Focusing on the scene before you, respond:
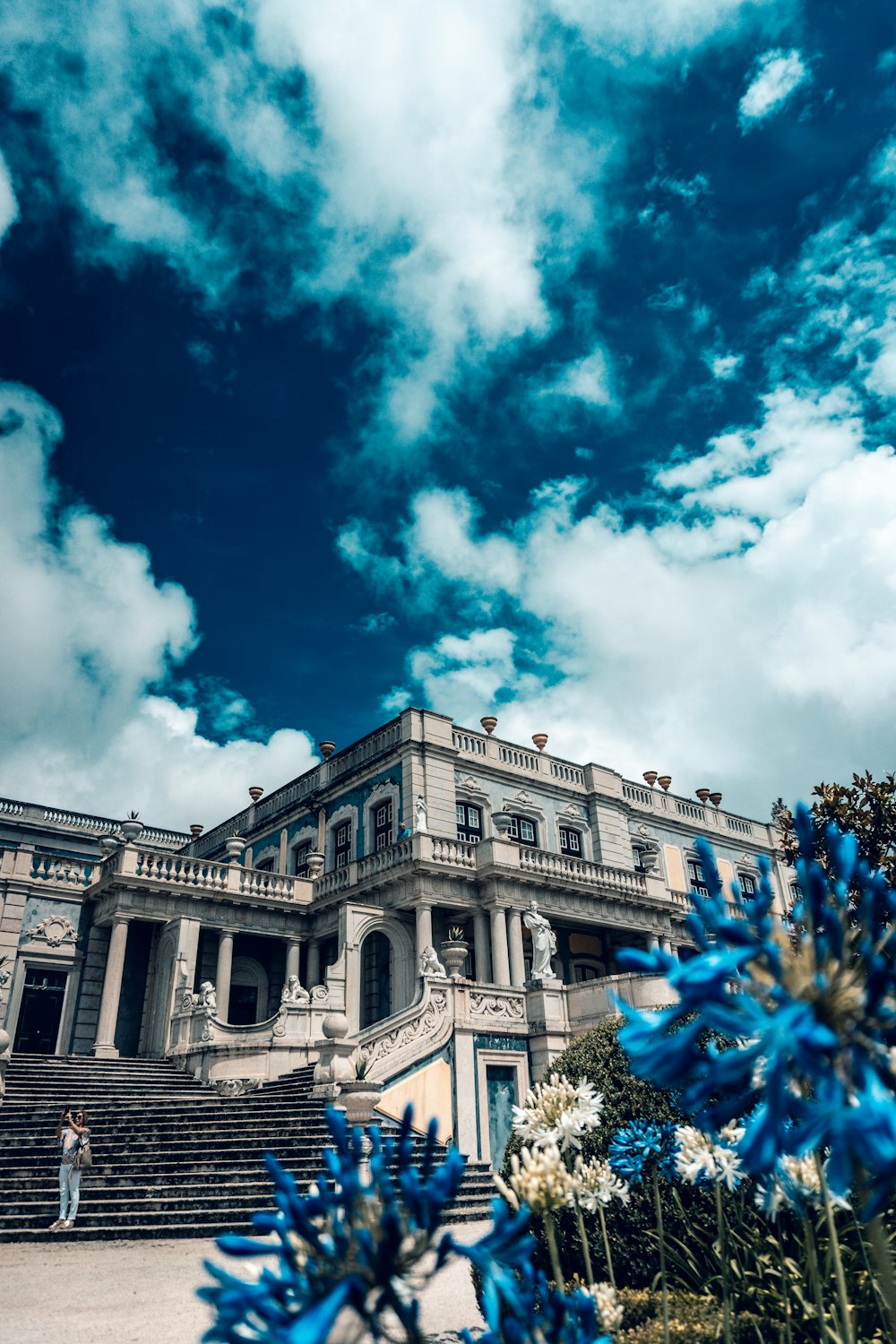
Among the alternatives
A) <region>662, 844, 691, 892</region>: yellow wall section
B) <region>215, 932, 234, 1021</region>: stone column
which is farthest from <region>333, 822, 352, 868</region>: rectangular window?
<region>662, 844, 691, 892</region>: yellow wall section

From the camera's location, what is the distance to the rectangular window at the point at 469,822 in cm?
2683

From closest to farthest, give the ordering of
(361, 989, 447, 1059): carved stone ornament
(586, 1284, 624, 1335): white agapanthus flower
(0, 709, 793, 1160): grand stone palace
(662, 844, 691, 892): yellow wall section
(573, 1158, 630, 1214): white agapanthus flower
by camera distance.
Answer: (586, 1284, 624, 1335): white agapanthus flower, (573, 1158, 630, 1214): white agapanthus flower, (361, 989, 447, 1059): carved stone ornament, (0, 709, 793, 1160): grand stone palace, (662, 844, 691, 892): yellow wall section

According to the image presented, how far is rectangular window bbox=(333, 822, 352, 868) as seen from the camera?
28.4m

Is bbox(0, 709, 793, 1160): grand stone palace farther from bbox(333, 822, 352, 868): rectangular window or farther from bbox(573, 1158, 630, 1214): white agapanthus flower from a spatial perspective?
bbox(573, 1158, 630, 1214): white agapanthus flower

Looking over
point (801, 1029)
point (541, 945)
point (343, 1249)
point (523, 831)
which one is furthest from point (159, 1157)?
point (523, 831)

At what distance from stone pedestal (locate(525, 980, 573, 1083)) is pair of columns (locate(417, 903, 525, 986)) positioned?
19.8 feet

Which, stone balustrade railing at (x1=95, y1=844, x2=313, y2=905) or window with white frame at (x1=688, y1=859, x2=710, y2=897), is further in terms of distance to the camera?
window with white frame at (x1=688, y1=859, x2=710, y2=897)

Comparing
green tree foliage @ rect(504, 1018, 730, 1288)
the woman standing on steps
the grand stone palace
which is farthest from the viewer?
the grand stone palace

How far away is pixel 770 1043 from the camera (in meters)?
1.72

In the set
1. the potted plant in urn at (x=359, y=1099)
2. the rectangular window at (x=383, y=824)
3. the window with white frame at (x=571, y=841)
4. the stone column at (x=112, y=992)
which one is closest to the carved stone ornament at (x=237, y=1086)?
the potted plant in urn at (x=359, y=1099)

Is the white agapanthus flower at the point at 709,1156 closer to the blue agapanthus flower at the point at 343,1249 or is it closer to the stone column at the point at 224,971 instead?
the blue agapanthus flower at the point at 343,1249

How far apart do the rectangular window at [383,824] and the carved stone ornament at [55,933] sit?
8781mm

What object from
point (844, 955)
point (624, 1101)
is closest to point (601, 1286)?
point (844, 955)

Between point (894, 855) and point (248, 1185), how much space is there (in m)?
13.0
